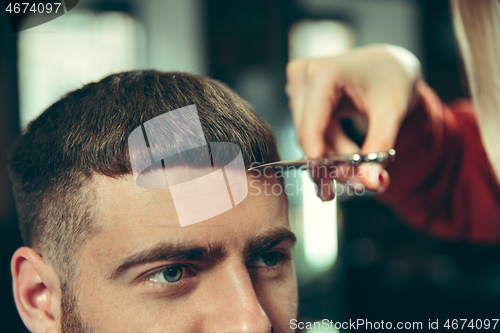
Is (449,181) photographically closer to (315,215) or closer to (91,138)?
(315,215)

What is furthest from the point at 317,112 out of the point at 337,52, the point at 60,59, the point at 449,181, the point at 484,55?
the point at 337,52

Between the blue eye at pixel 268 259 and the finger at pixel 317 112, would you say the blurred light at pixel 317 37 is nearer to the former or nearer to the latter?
the finger at pixel 317 112

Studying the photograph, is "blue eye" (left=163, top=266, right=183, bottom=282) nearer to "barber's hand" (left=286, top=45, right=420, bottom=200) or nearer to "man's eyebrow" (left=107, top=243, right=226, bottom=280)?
"man's eyebrow" (left=107, top=243, right=226, bottom=280)

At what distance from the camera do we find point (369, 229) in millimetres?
1925

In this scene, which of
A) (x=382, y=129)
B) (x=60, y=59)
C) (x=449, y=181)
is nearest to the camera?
(x=382, y=129)

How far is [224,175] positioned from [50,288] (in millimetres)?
216

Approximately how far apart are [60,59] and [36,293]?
75 cm

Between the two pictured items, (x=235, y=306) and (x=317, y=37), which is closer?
(x=235, y=306)

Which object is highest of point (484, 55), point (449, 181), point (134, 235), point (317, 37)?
point (317, 37)

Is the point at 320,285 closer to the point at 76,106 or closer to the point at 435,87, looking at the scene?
the point at 76,106

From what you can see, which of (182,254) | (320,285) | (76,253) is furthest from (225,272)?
(320,285)

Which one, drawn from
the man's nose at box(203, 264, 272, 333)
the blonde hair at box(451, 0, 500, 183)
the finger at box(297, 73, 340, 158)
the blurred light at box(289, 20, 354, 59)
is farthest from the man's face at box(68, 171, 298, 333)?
the blurred light at box(289, 20, 354, 59)

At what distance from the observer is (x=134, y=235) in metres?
0.34

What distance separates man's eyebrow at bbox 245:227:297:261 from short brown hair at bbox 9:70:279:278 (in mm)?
70
